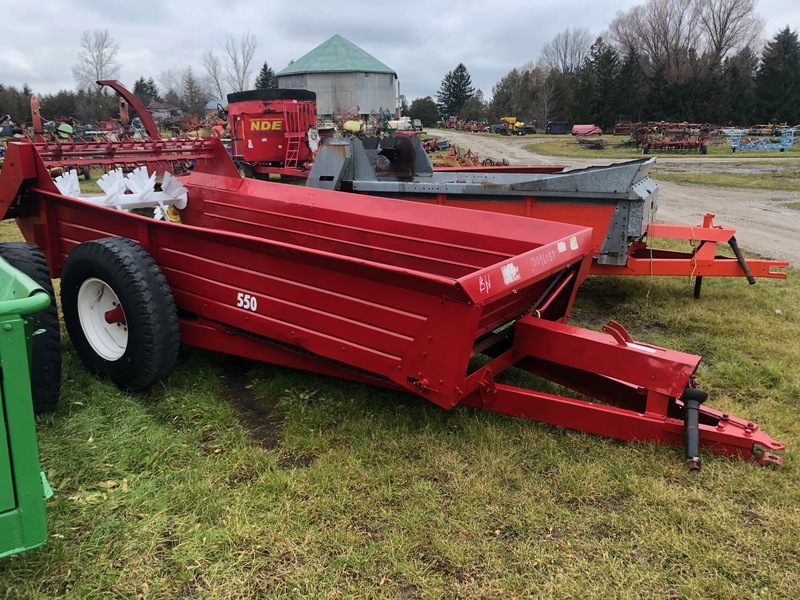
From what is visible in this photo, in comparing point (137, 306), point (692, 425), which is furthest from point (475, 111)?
point (692, 425)

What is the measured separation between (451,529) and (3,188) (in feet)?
12.6

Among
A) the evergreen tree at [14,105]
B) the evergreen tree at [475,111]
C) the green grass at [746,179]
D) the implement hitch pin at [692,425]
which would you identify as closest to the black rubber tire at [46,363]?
the implement hitch pin at [692,425]

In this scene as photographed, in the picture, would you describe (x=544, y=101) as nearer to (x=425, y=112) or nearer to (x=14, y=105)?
(x=425, y=112)

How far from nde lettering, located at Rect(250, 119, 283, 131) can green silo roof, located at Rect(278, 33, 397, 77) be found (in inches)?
2199

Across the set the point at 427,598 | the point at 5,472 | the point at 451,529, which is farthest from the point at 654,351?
the point at 5,472

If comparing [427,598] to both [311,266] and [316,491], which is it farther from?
[311,266]

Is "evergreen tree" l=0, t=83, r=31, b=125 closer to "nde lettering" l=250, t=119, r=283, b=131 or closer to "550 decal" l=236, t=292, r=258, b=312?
"nde lettering" l=250, t=119, r=283, b=131

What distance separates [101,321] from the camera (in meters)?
3.71

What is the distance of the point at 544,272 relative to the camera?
3.00 metres

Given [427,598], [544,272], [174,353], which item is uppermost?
[544,272]

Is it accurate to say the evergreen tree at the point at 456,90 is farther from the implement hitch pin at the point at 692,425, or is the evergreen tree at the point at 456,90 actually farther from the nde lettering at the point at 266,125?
the implement hitch pin at the point at 692,425

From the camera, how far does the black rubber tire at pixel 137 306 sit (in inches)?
130

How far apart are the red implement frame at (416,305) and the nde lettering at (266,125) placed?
12.7m

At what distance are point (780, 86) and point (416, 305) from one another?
162 feet
